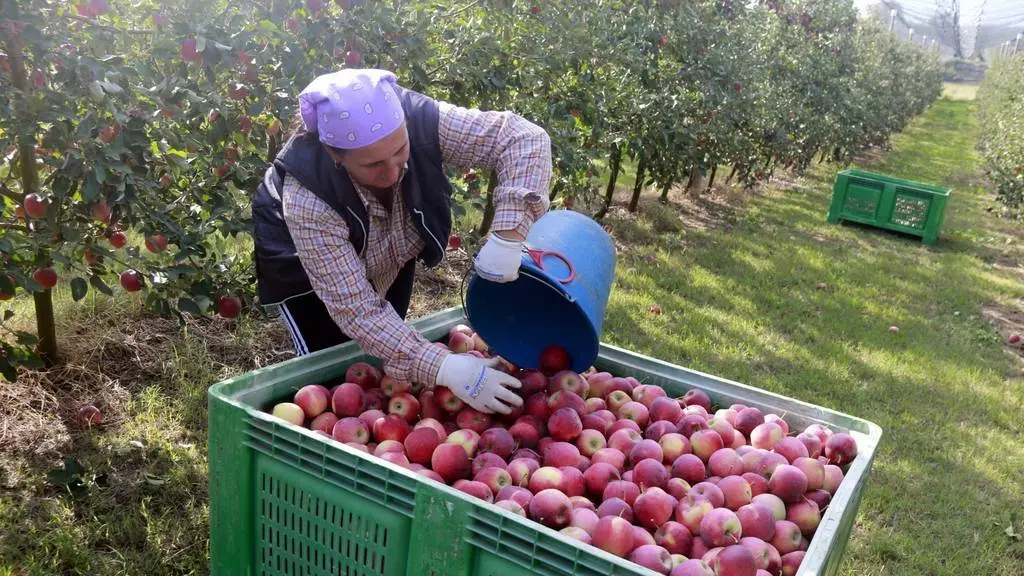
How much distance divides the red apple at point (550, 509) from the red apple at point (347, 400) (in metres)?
0.50

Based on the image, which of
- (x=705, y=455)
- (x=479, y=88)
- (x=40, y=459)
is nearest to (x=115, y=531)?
(x=40, y=459)

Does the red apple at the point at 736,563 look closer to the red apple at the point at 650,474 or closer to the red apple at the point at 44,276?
the red apple at the point at 650,474

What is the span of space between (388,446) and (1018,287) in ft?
23.2

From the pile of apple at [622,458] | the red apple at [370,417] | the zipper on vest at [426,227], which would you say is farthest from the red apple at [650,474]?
the zipper on vest at [426,227]

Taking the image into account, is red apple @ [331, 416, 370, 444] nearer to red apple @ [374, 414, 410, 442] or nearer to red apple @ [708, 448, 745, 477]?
red apple @ [374, 414, 410, 442]

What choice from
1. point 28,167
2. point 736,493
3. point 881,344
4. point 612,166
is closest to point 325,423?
point 736,493

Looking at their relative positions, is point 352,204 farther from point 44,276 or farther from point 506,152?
point 44,276

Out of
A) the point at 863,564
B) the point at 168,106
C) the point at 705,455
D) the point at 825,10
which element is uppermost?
the point at 825,10

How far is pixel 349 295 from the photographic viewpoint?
1.78m

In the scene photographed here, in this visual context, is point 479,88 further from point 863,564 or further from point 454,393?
point 863,564

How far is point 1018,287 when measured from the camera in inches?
A: 273

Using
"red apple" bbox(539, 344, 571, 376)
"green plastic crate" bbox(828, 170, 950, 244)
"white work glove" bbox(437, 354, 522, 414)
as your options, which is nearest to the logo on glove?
"white work glove" bbox(437, 354, 522, 414)

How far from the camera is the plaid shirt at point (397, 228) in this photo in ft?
5.83

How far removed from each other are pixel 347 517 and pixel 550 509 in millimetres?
370
